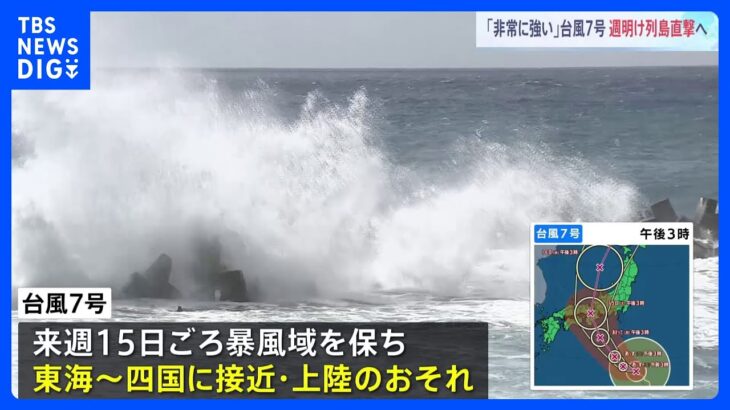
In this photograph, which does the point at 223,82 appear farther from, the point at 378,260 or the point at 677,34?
the point at 677,34

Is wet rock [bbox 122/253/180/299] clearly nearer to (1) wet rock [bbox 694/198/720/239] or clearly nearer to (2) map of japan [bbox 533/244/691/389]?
(2) map of japan [bbox 533/244/691/389]

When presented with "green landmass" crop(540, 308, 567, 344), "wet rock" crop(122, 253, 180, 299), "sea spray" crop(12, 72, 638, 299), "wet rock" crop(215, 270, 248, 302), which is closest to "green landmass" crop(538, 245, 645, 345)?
"green landmass" crop(540, 308, 567, 344)

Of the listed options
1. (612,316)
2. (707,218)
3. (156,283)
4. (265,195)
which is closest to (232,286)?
(156,283)

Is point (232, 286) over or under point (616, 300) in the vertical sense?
over

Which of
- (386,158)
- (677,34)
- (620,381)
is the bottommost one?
(620,381)

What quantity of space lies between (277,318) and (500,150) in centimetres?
212

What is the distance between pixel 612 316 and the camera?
9.58 metres

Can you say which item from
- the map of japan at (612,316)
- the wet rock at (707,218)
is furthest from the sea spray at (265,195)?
the wet rock at (707,218)

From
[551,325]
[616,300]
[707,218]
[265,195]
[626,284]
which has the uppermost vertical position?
[265,195]

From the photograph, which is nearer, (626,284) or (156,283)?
(626,284)

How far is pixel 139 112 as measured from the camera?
32.0 feet

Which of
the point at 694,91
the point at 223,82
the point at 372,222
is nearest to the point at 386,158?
the point at 372,222

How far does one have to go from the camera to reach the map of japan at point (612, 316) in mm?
9547

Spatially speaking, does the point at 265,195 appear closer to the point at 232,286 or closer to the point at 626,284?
the point at 232,286
